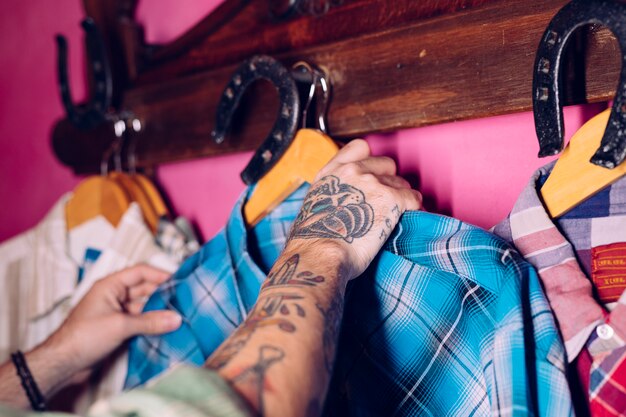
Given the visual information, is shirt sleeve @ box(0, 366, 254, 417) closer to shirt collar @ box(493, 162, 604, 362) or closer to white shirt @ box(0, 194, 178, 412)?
shirt collar @ box(493, 162, 604, 362)

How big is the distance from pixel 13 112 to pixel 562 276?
1.25m

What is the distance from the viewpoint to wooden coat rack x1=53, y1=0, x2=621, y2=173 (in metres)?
0.56

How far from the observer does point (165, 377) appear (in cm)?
36

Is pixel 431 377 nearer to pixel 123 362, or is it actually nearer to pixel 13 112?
pixel 123 362

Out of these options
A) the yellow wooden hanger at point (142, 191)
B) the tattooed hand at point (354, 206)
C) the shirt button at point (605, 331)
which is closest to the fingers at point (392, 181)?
the tattooed hand at point (354, 206)

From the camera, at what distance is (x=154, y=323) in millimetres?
734

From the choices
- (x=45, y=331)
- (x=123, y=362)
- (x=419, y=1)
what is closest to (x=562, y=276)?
(x=419, y=1)

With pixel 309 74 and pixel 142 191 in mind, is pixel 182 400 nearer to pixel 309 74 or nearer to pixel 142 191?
pixel 309 74

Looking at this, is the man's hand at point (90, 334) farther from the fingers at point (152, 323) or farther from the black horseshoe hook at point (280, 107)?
the black horseshoe hook at point (280, 107)

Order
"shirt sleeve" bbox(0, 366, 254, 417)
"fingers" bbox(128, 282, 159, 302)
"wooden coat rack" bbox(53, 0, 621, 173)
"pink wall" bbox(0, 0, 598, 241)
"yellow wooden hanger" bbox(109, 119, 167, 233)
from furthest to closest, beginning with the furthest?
"yellow wooden hanger" bbox(109, 119, 167, 233) < "fingers" bbox(128, 282, 159, 302) < "pink wall" bbox(0, 0, 598, 241) < "wooden coat rack" bbox(53, 0, 621, 173) < "shirt sleeve" bbox(0, 366, 254, 417)

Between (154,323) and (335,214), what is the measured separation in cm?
32

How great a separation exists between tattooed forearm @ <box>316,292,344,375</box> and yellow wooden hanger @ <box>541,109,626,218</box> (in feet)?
0.73

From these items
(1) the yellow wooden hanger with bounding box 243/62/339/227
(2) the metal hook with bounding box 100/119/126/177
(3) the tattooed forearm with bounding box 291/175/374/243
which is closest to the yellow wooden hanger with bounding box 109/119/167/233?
(2) the metal hook with bounding box 100/119/126/177

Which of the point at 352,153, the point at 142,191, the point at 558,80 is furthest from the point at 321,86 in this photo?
the point at 142,191
